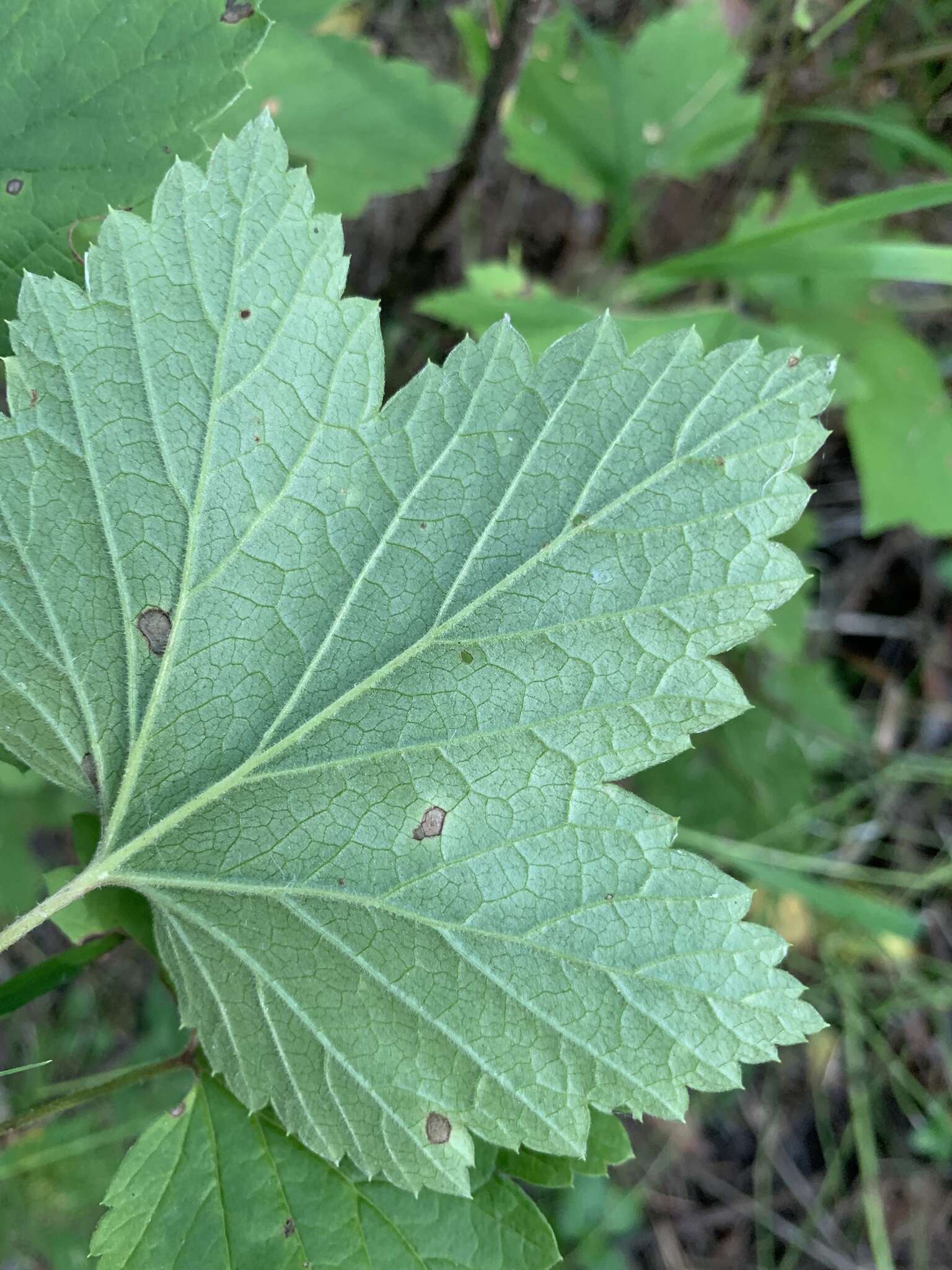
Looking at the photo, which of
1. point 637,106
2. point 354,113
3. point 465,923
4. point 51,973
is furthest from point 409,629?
point 637,106

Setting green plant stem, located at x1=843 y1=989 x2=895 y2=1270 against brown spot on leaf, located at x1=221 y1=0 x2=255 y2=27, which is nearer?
brown spot on leaf, located at x1=221 y1=0 x2=255 y2=27

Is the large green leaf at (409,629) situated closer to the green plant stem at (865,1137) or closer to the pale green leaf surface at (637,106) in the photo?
the pale green leaf surface at (637,106)

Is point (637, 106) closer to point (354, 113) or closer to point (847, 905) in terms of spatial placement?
point (354, 113)

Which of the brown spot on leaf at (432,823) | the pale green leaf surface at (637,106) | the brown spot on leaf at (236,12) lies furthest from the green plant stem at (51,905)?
the pale green leaf surface at (637,106)

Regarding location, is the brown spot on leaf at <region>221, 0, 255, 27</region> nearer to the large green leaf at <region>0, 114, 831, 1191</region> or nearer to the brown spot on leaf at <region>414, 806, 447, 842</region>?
the large green leaf at <region>0, 114, 831, 1191</region>

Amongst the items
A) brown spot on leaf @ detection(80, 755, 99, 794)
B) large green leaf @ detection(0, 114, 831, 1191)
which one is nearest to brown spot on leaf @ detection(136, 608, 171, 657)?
large green leaf @ detection(0, 114, 831, 1191)

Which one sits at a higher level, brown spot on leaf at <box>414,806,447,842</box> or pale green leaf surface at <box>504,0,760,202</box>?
pale green leaf surface at <box>504,0,760,202</box>

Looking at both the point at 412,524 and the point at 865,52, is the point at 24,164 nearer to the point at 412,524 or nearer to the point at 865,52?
the point at 412,524
